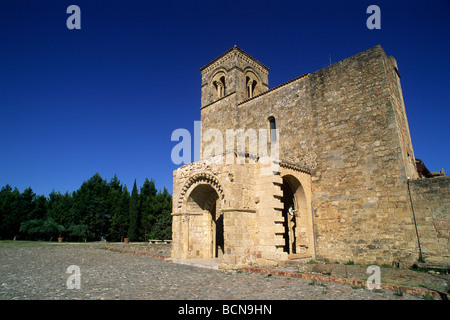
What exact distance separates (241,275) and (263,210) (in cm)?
286

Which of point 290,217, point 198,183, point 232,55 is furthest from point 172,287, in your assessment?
point 232,55

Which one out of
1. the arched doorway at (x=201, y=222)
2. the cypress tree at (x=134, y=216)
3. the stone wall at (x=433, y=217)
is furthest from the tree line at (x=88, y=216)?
→ the stone wall at (x=433, y=217)

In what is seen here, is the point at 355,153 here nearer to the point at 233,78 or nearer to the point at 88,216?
the point at 233,78

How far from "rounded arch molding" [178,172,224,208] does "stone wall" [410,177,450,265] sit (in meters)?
7.37

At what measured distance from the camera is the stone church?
9602mm

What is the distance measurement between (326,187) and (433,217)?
4107 mm

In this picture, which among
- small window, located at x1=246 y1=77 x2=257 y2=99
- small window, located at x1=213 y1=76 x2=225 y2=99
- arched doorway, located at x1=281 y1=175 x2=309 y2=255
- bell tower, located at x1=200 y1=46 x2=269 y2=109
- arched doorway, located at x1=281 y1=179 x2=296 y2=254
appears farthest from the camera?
small window, located at x1=213 y1=76 x2=225 y2=99

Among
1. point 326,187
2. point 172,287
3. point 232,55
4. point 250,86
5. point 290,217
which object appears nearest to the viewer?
point 172,287

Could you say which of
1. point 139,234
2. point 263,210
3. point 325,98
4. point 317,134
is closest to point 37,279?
point 263,210

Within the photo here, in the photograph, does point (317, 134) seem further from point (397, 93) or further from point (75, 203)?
point (75, 203)

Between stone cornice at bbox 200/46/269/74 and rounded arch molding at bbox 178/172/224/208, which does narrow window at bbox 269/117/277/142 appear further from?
stone cornice at bbox 200/46/269/74

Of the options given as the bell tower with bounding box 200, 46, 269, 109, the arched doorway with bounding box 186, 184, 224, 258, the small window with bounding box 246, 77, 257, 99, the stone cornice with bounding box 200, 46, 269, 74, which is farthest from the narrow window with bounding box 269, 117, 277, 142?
the stone cornice with bounding box 200, 46, 269, 74

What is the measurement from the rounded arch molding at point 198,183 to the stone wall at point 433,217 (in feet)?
24.2

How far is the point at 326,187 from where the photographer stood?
1230cm
